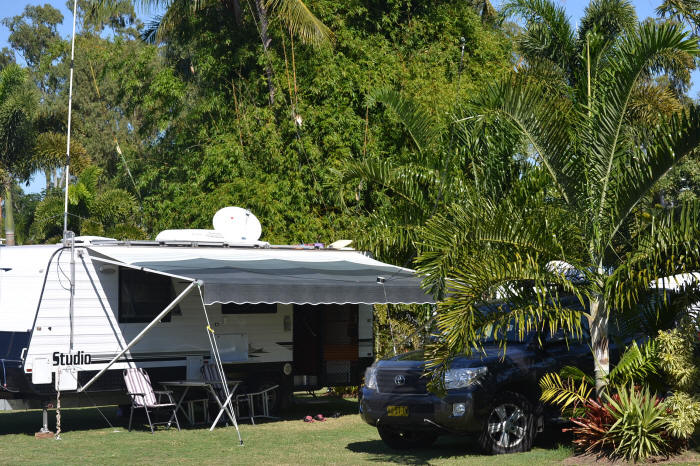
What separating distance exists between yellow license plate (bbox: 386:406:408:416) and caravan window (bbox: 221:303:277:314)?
4913 millimetres

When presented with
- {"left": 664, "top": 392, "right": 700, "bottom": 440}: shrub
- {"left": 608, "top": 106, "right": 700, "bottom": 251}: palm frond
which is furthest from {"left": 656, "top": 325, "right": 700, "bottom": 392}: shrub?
{"left": 608, "top": 106, "right": 700, "bottom": 251}: palm frond

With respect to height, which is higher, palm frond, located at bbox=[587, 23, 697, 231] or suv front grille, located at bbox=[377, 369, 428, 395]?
palm frond, located at bbox=[587, 23, 697, 231]

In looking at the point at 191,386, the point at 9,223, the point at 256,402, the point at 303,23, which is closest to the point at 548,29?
the point at 191,386

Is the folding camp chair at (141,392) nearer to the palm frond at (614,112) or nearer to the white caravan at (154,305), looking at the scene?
the white caravan at (154,305)

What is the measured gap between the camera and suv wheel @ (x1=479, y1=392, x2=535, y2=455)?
1001cm

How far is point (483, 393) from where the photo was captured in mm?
9844

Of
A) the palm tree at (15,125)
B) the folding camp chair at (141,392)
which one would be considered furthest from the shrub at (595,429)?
the palm tree at (15,125)

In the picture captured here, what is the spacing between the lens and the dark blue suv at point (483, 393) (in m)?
9.85

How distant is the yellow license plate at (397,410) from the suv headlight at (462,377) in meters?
0.57

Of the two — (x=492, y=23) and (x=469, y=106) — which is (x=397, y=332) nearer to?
(x=469, y=106)

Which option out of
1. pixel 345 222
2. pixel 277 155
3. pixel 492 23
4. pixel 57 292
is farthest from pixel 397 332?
pixel 492 23

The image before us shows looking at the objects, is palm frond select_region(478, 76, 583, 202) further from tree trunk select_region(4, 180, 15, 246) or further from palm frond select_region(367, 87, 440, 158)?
tree trunk select_region(4, 180, 15, 246)

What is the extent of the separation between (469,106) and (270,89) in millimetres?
11217

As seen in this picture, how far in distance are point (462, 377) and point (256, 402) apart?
596 centimetres
